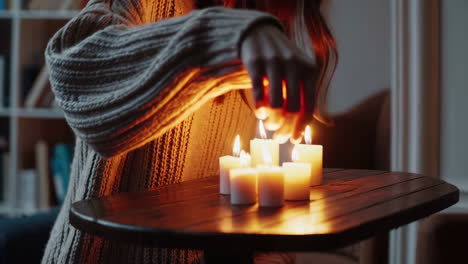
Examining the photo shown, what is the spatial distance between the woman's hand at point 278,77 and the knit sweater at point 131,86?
1.0 inches

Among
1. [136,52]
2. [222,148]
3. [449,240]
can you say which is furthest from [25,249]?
[449,240]

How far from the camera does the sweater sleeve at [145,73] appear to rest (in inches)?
32.2

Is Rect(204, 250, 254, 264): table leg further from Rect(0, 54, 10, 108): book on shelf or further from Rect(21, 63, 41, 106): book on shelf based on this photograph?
Rect(0, 54, 10, 108): book on shelf

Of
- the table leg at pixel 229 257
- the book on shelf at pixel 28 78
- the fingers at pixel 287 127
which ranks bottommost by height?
the table leg at pixel 229 257

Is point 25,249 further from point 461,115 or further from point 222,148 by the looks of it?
point 461,115

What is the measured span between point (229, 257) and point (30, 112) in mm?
2382

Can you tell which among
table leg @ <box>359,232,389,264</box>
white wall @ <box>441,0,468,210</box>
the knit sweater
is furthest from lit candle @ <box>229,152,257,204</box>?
white wall @ <box>441,0,468,210</box>

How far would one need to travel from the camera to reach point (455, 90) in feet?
6.95

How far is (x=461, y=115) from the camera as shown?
2.12 metres

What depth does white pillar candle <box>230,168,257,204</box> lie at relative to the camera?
92 cm

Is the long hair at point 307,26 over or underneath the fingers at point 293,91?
over

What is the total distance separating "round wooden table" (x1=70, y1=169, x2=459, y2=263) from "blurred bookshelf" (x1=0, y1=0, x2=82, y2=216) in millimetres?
2125

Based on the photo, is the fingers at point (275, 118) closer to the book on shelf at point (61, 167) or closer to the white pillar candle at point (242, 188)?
the white pillar candle at point (242, 188)

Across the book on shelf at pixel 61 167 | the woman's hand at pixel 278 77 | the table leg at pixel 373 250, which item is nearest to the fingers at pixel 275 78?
the woman's hand at pixel 278 77
